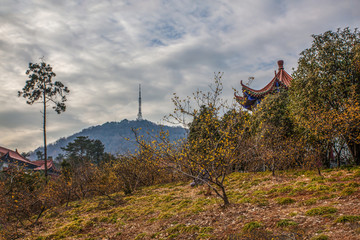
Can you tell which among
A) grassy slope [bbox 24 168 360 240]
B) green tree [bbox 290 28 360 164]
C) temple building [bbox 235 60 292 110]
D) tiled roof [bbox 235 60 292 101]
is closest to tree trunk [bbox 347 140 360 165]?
green tree [bbox 290 28 360 164]

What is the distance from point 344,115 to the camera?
38.4 ft

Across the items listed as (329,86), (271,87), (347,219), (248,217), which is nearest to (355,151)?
(329,86)

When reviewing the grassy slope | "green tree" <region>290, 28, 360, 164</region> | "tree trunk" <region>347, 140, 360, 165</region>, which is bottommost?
the grassy slope

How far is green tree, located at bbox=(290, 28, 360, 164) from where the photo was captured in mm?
12289

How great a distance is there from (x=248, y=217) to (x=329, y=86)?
901 cm

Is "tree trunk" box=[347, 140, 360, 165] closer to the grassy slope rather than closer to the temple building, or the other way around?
the grassy slope

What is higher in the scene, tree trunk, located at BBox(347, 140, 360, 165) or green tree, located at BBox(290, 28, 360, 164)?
green tree, located at BBox(290, 28, 360, 164)

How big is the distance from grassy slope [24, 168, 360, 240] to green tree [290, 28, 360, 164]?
2.18m

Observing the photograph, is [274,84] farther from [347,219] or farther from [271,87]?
[347,219]

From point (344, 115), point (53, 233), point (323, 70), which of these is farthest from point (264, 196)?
point (53, 233)

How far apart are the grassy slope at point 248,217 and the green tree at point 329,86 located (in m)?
2.18

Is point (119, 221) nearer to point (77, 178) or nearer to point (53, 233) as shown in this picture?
point (53, 233)

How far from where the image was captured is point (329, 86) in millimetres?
12945

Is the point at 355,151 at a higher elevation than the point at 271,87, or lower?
lower
